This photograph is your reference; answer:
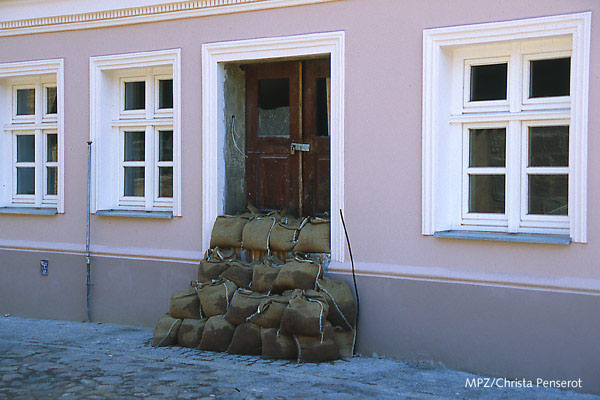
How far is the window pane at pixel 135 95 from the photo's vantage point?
8.88m

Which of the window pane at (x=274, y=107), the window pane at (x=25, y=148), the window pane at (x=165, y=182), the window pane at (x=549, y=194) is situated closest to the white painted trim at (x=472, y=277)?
the window pane at (x=549, y=194)

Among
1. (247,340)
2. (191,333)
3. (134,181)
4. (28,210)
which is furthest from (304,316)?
(28,210)

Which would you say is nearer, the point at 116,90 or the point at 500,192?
the point at 500,192

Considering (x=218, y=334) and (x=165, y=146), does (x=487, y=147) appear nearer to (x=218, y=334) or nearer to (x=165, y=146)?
(x=218, y=334)

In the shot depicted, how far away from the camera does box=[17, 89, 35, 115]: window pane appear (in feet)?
31.7

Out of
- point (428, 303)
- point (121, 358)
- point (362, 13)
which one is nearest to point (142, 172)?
point (121, 358)

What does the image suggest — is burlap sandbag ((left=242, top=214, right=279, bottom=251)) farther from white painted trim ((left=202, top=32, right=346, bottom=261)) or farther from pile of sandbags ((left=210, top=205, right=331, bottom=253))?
white painted trim ((left=202, top=32, right=346, bottom=261))

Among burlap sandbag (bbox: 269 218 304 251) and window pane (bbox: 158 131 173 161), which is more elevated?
window pane (bbox: 158 131 173 161)

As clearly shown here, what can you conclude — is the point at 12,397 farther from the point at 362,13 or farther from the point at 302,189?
the point at 362,13

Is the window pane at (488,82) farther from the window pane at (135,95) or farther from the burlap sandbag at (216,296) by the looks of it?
the window pane at (135,95)

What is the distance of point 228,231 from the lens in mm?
7812

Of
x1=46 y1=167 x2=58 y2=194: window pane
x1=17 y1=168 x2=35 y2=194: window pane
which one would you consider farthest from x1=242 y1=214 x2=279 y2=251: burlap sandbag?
x1=17 y1=168 x2=35 y2=194: window pane

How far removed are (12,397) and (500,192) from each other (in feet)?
14.3

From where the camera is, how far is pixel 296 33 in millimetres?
7426
